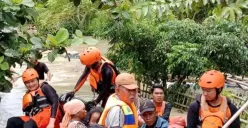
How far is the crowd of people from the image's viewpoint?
398 cm

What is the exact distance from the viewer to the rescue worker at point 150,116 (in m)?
4.69

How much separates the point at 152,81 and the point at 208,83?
738 centimetres

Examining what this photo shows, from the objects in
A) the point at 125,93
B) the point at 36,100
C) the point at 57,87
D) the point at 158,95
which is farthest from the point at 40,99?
the point at 57,87

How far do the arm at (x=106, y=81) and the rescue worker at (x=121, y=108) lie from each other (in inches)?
63.8

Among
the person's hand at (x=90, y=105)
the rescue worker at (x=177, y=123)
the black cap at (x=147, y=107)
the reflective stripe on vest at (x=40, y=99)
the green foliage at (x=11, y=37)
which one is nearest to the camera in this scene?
the green foliage at (x=11, y=37)

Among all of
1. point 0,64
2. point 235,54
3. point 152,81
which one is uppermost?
point 0,64

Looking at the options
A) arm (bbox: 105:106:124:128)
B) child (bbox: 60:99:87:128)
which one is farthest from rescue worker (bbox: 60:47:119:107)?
arm (bbox: 105:106:124:128)

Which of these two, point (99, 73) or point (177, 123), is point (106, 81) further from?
point (177, 123)

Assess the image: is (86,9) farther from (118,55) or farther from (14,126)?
(14,126)

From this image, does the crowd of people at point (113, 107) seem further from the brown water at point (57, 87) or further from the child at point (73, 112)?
the brown water at point (57, 87)

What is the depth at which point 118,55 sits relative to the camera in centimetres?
1134

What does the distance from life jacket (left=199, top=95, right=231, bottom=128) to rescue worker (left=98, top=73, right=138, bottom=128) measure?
0.57 meters

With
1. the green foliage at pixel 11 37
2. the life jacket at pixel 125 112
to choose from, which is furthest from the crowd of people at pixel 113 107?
the green foliage at pixel 11 37

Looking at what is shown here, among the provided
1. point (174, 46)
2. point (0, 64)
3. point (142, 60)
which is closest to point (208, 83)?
point (0, 64)
